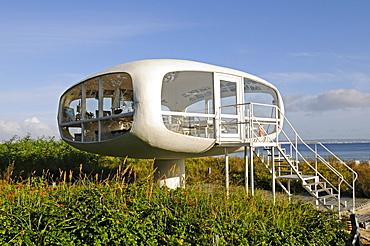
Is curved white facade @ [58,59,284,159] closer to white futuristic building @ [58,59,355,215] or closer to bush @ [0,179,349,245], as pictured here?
white futuristic building @ [58,59,355,215]

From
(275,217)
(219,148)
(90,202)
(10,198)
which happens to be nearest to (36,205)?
(10,198)

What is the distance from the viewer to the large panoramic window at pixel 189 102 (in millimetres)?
10737

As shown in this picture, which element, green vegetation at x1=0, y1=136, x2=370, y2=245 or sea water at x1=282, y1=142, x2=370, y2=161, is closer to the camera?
green vegetation at x1=0, y1=136, x2=370, y2=245

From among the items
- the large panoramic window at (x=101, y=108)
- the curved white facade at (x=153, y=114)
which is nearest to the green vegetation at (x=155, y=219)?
the curved white facade at (x=153, y=114)

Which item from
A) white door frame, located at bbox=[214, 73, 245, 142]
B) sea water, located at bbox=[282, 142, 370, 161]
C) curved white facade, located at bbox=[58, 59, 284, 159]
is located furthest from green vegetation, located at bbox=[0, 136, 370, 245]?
sea water, located at bbox=[282, 142, 370, 161]

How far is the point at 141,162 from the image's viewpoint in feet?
65.7

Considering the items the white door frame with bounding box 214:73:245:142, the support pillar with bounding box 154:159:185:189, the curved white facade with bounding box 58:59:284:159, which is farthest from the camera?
the support pillar with bounding box 154:159:185:189

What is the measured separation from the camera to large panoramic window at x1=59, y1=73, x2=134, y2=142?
1074cm

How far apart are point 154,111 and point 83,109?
3.24m

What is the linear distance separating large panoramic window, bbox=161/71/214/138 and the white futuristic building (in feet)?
0.10

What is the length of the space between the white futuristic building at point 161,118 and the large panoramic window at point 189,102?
0.10 ft

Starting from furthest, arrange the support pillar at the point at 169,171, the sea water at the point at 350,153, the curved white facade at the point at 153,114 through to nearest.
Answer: the sea water at the point at 350,153 < the support pillar at the point at 169,171 < the curved white facade at the point at 153,114

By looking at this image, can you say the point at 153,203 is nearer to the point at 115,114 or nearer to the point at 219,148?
the point at 115,114

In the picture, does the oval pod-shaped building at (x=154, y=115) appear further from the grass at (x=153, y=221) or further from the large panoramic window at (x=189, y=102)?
the grass at (x=153, y=221)
